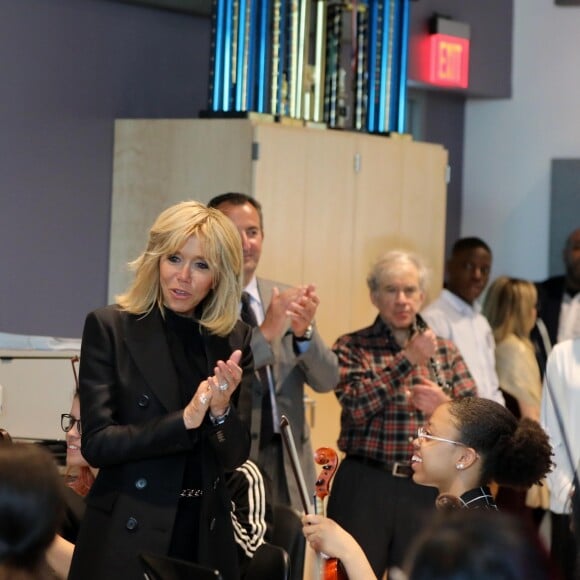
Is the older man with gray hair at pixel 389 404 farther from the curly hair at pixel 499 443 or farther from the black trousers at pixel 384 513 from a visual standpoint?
the curly hair at pixel 499 443

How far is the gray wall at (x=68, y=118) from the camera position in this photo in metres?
5.16

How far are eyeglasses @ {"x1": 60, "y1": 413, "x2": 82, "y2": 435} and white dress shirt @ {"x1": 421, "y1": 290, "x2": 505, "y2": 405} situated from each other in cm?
247

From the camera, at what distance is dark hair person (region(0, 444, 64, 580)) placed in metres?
1.92

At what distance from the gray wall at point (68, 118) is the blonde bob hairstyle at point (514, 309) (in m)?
1.80

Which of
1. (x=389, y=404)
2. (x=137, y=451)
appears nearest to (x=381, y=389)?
(x=389, y=404)

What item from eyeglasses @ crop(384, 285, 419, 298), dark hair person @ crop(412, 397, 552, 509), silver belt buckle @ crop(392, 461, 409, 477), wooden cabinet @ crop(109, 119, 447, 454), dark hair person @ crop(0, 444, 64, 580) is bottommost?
silver belt buckle @ crop(392, 461, 409, 477)

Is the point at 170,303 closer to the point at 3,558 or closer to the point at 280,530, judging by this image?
the point at 280,530

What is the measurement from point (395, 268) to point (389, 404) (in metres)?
0.53

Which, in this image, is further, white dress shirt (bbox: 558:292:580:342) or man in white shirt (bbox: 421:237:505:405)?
white dress shirt (bbox: 558:292:580:342)

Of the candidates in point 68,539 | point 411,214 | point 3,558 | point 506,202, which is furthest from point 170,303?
point 506,202

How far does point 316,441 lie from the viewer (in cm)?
562

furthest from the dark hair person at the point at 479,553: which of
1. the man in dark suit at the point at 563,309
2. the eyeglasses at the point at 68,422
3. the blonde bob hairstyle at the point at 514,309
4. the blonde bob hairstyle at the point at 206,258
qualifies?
the man in dark suit at the point at 563,309

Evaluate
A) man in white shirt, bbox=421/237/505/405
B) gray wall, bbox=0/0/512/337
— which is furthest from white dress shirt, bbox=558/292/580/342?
gray wall, bbox=0/0/512/337

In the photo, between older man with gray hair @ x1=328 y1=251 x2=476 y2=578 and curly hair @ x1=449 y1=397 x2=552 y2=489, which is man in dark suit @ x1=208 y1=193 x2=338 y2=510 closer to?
older man with gray hair @ x1=328 y1=251 x2=476 y2=578
